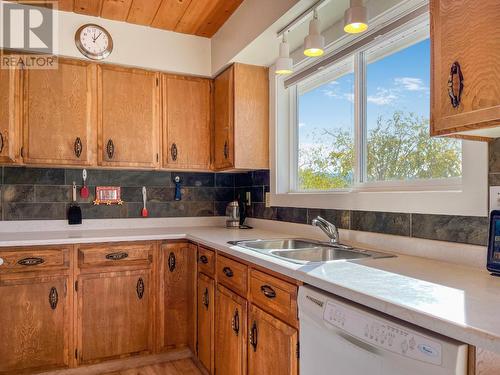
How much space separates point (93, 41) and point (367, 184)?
216 cm

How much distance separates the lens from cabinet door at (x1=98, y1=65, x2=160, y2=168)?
2.75 m

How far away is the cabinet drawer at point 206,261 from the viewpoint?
7.39 ft

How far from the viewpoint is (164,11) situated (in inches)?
104

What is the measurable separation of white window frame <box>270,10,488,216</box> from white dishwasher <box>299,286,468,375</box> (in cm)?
65

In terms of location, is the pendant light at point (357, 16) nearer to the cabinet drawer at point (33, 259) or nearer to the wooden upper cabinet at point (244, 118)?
the wooden upper cabinet at point (244, 118)

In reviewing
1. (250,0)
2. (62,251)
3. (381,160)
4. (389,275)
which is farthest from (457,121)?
(62,251)

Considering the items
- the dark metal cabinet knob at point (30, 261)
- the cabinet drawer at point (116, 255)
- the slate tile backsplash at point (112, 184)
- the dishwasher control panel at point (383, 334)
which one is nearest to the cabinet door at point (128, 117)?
the slate tile backsplash at point (112, 184)

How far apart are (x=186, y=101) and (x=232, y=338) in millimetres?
1865

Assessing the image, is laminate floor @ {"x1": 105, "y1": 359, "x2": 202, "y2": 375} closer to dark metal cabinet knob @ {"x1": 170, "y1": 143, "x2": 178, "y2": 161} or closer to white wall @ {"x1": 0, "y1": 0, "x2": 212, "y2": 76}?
dark metal cabinet knob @ {"x1": 170, "y1": 143, "x2": 178, "y2": 161}

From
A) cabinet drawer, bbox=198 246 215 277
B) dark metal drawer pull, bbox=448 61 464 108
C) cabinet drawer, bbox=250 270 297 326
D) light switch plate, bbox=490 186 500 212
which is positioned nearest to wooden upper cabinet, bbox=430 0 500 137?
dark metal drawer pull, bbox=448 61 464 108

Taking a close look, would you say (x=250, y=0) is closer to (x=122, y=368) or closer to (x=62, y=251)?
(x=62, y=251)

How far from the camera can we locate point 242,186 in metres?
3.30

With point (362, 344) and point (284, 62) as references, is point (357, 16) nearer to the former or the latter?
point (284, 62)

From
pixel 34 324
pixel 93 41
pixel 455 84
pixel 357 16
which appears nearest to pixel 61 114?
pixel 93 41
